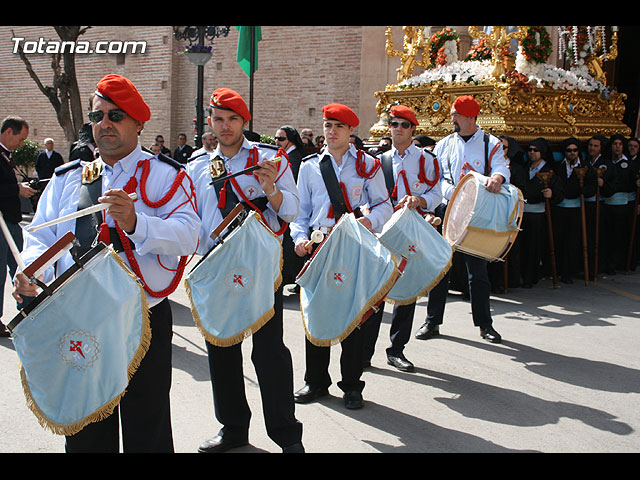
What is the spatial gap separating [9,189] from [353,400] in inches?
157

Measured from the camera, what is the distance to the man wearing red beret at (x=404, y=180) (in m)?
5.79

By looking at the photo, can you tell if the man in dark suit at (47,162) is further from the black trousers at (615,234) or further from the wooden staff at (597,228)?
the black trousers at (615,234)

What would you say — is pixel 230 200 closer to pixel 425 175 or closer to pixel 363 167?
pixel 363 167

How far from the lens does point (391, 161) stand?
5.96 m

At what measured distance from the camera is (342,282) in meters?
4.45

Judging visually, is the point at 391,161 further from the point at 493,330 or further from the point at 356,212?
the point at 493,330

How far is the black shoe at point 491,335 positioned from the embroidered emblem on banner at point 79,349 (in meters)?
4.74

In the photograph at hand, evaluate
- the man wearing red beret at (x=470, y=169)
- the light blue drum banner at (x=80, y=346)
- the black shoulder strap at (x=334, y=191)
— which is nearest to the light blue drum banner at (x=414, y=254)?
the black shoulder strap at (x=334, y=191)

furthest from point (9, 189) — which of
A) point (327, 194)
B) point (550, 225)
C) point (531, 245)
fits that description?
point (550, 225)

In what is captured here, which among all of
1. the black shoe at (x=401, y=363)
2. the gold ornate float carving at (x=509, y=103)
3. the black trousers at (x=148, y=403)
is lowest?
the black shoe at (x=401, y=363)

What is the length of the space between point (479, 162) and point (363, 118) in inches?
465

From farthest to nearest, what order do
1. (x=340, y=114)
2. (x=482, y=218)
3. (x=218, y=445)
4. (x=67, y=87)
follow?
(x=67, y=87), (x=482, y=218), (x=340, y=114), (x=218, y=445)

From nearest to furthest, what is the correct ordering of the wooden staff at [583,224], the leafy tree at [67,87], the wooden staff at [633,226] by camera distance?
the wooden staff at [583,224] < the wooden staff at [633,226] < the leafy tree at [67,87]
